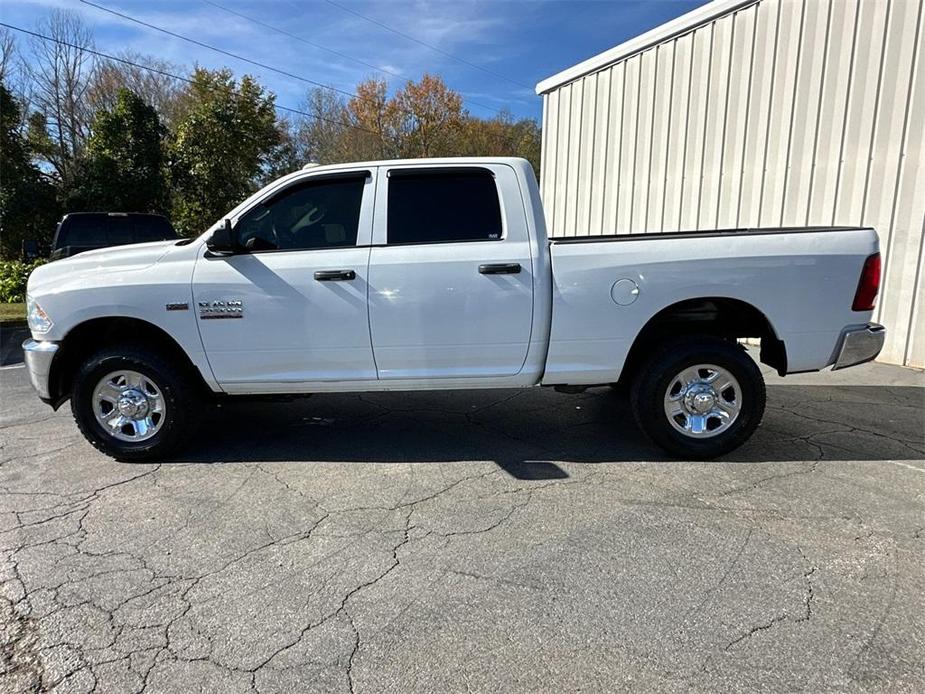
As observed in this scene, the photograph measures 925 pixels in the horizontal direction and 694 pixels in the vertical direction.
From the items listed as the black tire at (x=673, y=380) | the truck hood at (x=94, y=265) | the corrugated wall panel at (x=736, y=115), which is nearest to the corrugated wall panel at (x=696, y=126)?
the corrugated wall panel at (x=736, y=115)

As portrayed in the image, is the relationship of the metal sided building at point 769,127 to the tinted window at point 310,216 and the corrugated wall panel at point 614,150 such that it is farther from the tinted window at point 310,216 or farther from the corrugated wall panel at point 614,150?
the tinted window at point 310,216

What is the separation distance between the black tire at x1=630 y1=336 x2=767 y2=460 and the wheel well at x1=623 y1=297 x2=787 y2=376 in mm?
147

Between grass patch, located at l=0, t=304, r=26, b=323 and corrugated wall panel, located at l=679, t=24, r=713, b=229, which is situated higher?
corrugated wall panel, located at l=679, t=24, r=713, b=229

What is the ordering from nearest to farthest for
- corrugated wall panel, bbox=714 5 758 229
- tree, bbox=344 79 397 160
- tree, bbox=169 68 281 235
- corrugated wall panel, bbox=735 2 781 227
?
corrugated wall panel, bbox=735 2 781 227 → corrugated wall panel, bbox=714 5 758 229 → tree, bbox=169 68 281 235 → tree, bbox=344 79 397 160

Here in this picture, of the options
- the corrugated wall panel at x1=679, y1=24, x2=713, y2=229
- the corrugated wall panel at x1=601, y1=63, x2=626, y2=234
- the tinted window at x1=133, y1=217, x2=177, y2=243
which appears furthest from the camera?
the tinted window at x1=133, y1=217, x2=177, y2=243

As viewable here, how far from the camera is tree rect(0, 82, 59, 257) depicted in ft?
55.6

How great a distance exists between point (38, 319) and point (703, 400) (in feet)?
15.8

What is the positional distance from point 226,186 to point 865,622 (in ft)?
75.6

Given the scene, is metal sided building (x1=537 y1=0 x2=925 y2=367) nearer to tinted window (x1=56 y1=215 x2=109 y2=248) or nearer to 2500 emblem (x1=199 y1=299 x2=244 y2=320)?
2500 emblem (x1=199 y1=299 x2=244 y2=320)

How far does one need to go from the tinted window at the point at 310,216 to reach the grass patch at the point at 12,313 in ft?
32.1

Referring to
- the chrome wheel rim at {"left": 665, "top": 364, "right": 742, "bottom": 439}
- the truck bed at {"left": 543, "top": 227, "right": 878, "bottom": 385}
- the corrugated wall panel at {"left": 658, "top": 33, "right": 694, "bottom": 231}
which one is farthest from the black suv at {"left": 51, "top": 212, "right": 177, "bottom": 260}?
the chrome wheel rim at {"left": 665, "top": 364, "right": 742, "bottom": 439}

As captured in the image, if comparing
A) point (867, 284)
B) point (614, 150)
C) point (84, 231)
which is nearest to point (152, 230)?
point (84, 231)

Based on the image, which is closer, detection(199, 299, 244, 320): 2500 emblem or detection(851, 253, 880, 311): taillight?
detection(851, 253, 880, 311): taillight

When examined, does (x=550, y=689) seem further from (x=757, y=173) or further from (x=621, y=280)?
(x=757, y=173)
